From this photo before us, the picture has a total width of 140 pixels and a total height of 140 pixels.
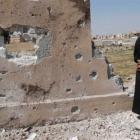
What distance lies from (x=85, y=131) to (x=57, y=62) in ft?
3.93

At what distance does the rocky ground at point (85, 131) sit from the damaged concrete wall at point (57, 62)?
27 cm

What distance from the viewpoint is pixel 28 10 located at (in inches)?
264

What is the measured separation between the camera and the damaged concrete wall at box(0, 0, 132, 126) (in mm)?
6688

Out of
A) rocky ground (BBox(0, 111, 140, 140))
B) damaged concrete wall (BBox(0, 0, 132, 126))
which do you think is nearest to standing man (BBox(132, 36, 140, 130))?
rocky ground (BBox(0, 111, 140, 140))

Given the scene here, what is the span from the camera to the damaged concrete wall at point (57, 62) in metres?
6.69

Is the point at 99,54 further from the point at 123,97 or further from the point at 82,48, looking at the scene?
the point at 123,97

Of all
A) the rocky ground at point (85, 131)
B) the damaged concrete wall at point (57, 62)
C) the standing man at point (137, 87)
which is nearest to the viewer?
the rocky ground at point (85, 131)

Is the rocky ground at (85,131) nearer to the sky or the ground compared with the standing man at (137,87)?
nearer to the ground

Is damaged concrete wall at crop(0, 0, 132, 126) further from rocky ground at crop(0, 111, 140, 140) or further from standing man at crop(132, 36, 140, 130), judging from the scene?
standing man at crop(132, 36, 140, 130)

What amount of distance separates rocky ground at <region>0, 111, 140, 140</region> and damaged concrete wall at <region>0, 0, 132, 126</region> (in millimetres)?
272

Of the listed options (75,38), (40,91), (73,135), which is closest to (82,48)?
(75,38)

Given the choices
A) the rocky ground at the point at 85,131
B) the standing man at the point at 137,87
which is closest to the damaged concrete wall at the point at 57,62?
the rocky ground at the point at 85,131

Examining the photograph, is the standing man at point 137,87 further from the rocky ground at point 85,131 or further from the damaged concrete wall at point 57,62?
the damaged concrete wall at point 57,62

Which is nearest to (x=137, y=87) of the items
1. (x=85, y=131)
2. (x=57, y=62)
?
(x=85, y=131)
